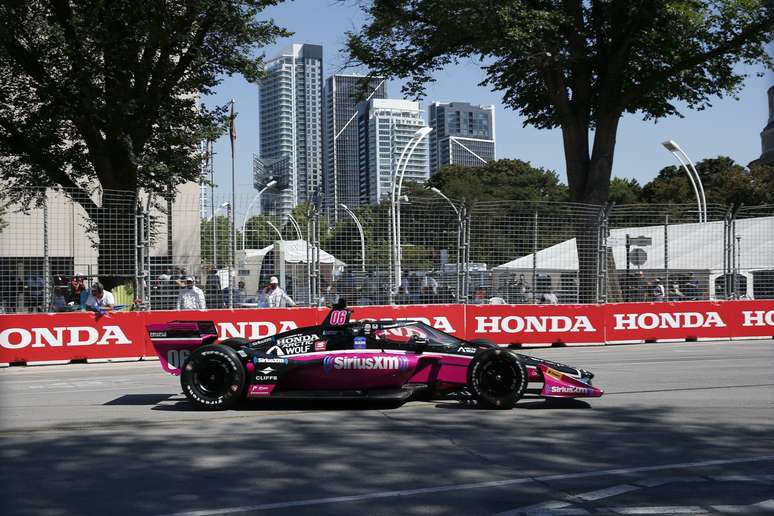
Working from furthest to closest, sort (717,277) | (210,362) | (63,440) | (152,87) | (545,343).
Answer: (152,87), (717,277), (545,343), (210,362), (63,440)

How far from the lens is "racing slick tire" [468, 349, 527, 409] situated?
10109 mm

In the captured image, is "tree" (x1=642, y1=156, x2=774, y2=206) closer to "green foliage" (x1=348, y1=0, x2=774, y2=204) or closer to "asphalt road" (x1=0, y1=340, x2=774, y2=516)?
"green foliage" (x1=348, y1=0, x2=774, y2=204)

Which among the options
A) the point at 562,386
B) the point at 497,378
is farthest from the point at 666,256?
the point at 497,378

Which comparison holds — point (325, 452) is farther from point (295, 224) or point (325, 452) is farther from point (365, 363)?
point (295, 224)

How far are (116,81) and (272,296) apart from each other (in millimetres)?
8585

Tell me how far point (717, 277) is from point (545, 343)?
5374 mm

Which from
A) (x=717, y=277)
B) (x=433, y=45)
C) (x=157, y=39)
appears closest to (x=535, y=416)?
(x=717, y=277)

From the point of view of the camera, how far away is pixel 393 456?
24.7 feet

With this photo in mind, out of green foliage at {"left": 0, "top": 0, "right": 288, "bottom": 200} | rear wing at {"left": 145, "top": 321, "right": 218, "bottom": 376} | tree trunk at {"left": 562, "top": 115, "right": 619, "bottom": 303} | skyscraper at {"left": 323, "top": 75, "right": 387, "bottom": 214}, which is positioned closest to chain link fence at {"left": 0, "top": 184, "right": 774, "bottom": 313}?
green foliage at {"left": 0, "top": 0, "right": 288, "bottom": 200}

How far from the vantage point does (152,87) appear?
23.8 meters

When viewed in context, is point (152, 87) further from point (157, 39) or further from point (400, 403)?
point (400, 403)

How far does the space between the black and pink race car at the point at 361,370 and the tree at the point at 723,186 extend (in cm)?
5580

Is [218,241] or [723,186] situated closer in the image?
[218,241]

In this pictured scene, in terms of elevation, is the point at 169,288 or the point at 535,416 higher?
the point at 169,288
